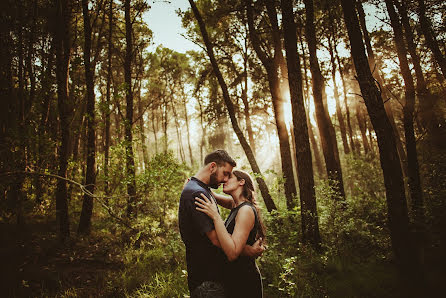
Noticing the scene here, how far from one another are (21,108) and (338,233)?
1046 centimetres

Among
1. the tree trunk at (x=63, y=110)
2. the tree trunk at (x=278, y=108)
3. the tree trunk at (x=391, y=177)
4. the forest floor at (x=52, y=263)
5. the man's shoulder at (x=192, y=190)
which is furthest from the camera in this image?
the tree trunk at (x=278, y=108)

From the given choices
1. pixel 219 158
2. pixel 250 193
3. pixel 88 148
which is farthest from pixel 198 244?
pixel 88 148

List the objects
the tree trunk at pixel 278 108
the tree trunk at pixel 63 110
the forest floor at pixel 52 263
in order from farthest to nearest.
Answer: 1. the tree trunk at pixel 278 108
2. the tree trunk at pixel 63 110
3. the forest floor at pixel 52 263

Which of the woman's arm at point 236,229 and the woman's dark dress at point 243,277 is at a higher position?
the woman's arm at point 236,229

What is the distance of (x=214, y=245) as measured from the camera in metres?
2.09

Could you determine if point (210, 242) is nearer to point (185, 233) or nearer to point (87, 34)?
point (185, 233)

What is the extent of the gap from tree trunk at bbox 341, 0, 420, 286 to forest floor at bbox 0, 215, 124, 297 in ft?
20.2

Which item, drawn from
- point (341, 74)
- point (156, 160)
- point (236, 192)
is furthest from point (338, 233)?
point (341, 74)

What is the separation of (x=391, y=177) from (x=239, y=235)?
3.75m

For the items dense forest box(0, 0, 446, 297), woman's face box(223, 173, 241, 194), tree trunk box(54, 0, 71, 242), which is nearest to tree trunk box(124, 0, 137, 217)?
dense forest box(0, 0, 446, 297)

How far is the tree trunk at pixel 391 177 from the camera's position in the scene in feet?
13.2

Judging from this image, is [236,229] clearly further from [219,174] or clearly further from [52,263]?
[52,263]

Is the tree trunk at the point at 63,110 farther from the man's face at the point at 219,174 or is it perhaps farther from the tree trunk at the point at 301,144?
the tree trunk at the point at 301,144

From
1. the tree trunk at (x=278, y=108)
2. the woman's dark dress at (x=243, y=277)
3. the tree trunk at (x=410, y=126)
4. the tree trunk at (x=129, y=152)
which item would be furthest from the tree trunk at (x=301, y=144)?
the tree trunk at (x=129, y=152)
